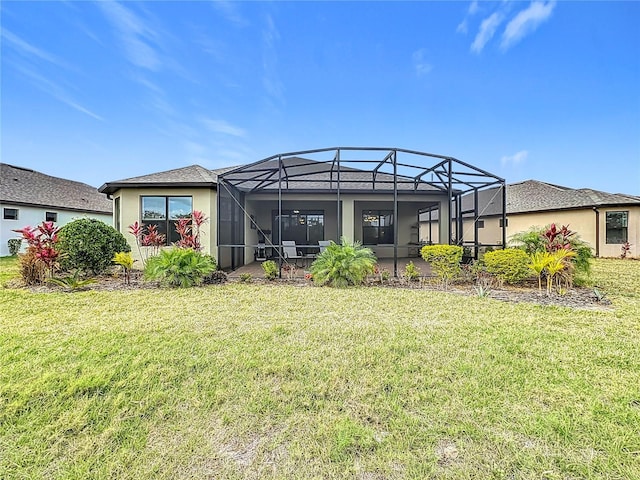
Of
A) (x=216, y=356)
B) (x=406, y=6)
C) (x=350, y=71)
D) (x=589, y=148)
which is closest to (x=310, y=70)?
(x=350, y=71)

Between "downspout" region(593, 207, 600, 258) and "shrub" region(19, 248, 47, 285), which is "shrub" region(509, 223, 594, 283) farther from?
"shrub" region(19, 248, 47, 285)

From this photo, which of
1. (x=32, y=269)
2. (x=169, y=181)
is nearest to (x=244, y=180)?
(x=169, y=181)

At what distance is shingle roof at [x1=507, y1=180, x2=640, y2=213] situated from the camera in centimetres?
1494

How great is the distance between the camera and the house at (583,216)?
46.7 feet

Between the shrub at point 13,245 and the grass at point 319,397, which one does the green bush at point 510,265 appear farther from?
the shrub at point 13,245

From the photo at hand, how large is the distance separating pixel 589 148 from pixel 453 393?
20.1 metres

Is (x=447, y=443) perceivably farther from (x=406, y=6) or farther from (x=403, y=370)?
(x=406, y=6)

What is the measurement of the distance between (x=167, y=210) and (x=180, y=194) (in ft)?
2.32

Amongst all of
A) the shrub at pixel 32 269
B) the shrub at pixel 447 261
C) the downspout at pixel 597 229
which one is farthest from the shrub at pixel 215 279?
the downspout at pixel 597 229

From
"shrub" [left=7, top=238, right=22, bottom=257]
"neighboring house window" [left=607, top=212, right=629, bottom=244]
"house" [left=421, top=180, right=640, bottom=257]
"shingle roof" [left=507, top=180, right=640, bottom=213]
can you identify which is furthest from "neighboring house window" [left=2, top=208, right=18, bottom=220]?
"neighboring house window" [left=607, top=212, right=629, bottom=244]

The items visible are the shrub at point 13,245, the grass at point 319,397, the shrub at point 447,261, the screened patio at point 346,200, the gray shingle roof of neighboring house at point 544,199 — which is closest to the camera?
the grass at point 319,397

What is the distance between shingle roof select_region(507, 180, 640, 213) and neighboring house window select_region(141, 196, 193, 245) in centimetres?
1822

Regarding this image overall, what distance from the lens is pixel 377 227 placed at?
14.5m

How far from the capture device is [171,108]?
13914 mm
